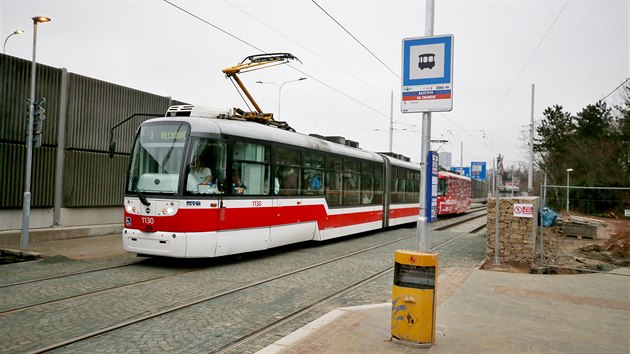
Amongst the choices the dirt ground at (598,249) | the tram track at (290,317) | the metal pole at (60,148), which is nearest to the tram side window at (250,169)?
the tram track at (290,317)

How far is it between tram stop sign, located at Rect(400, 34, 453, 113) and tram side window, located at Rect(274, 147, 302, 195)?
6642mm

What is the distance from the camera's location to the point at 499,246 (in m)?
12.2

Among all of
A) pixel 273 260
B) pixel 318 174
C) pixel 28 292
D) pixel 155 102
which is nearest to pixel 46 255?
pixel 28 292

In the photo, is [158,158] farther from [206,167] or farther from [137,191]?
[206,167]

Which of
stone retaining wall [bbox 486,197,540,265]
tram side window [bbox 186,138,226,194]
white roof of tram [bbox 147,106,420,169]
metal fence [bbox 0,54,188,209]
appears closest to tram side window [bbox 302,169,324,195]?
white roof of tram [bbox 147,106,420,169]

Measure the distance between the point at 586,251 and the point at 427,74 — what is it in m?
12.8

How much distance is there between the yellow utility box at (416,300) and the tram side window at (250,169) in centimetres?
595

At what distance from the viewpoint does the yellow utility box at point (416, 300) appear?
204 inches

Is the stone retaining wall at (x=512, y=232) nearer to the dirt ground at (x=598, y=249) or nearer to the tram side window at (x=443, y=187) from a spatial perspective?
the dirt ground at (x=598, y=249)

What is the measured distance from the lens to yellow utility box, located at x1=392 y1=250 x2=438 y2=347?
5184 millimetres

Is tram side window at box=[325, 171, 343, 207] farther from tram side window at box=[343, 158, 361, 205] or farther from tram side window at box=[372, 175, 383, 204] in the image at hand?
tram side window at box=[372, 175, 383, 204]

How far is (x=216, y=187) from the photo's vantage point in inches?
397

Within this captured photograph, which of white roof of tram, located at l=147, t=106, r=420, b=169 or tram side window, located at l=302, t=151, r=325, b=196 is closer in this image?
white roof of tram, located at l=147, t=106, r=420, b=169

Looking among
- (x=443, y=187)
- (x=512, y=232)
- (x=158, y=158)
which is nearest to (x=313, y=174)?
(x=158, y=158)
